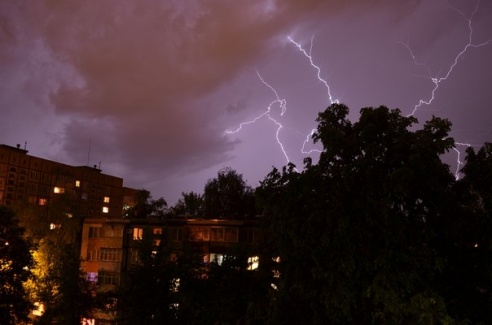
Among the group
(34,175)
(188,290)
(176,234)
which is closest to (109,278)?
(176,234)

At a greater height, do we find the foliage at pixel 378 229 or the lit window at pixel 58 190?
the lit window at pixel 58 190

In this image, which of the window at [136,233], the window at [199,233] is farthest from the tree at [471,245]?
the window at [136,233]

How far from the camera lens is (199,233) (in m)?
34.6

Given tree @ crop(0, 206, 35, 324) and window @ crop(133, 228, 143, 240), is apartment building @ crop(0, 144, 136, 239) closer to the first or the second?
window @ crop(133, 228, 143, 240)

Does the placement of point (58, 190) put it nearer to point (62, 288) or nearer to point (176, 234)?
point (176, 234)

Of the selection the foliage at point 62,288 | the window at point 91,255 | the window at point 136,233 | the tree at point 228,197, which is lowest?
the foliage at point 62,288

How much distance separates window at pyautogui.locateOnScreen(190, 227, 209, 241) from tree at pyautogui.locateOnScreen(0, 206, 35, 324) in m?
12.5

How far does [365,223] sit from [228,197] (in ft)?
150

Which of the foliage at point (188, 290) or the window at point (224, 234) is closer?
the foliage at point (188, 290)

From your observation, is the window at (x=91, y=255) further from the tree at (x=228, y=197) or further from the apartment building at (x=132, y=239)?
the tree at (x=228, y=197)

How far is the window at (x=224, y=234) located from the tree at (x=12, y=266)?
1323cm

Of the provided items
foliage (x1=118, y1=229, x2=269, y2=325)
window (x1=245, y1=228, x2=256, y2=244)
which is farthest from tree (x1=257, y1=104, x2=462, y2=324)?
window (x1=245, y1=228, x2=256, y2=244)

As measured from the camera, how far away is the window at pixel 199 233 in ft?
113

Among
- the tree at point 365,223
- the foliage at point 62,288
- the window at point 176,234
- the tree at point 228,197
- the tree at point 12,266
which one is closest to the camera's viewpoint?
the tree at point 365,223
